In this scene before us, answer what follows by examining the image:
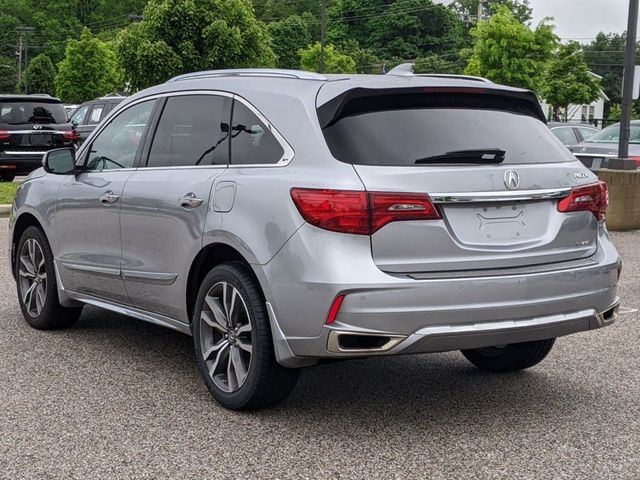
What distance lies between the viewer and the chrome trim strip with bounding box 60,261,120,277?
20.1 feet

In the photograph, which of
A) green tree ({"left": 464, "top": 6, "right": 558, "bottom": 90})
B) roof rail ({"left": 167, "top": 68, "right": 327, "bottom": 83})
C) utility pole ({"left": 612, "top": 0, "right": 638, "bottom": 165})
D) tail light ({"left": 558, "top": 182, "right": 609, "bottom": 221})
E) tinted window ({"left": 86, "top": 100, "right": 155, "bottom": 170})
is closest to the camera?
tail light ({"left": 558, "top": 182, "right": 609, "bottom": 221})

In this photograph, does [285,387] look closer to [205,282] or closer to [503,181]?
[205,282]

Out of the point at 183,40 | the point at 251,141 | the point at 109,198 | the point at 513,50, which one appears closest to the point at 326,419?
the point at 251,141

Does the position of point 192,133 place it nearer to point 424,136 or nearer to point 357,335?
point 424,136

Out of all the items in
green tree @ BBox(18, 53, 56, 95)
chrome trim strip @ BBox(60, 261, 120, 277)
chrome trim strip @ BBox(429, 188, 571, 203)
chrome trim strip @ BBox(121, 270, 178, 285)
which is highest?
chrome trim strip @ BBox(429, 188, 571, 203)

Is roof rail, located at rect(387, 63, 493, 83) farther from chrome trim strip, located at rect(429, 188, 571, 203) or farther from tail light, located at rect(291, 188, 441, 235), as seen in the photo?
tail light, located at rect(291, 188, 441, 235)

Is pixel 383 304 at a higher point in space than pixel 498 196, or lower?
lower

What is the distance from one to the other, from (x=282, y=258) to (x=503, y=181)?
109 cm

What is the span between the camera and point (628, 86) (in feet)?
50.0

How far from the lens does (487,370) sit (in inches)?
238

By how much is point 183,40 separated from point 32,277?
3852cm

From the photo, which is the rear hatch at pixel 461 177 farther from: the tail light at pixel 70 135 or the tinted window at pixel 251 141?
the tail light at pixel 70 135

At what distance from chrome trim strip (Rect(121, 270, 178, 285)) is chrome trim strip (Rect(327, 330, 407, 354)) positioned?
1.30 meters

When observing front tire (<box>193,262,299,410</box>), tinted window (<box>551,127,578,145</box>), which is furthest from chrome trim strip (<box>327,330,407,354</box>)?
tinted window (<box>551,127,578,145</box>)
